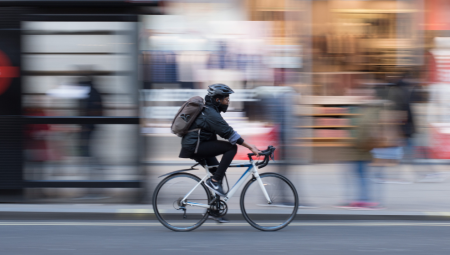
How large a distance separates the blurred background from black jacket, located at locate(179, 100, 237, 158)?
1.84ft

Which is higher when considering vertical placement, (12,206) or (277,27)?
(277,27)

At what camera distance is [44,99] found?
6.32m

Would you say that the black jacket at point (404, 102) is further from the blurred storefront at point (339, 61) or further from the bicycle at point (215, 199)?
the bicycle at point (215, 199)

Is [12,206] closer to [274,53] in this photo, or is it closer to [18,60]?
→ [18,60]

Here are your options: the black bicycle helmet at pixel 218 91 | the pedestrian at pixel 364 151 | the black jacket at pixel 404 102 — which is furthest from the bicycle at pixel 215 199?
the black jacket at pixel 404 102

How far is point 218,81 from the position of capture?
9.16 m

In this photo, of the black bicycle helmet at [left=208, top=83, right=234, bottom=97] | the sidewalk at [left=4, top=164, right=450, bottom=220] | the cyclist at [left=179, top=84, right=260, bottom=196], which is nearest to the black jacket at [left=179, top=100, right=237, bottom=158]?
the cyclist at [left=179, top=84, right=260, bottom=196]

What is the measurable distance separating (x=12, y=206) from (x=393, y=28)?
7.37m

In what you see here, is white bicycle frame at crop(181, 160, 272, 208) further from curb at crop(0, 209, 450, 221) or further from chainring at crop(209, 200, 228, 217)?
curb at crop(0, 209, 450, 221)

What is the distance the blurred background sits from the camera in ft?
20.5

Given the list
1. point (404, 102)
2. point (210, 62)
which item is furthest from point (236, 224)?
point (210, 62)

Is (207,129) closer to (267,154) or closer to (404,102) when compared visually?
(267,154)
